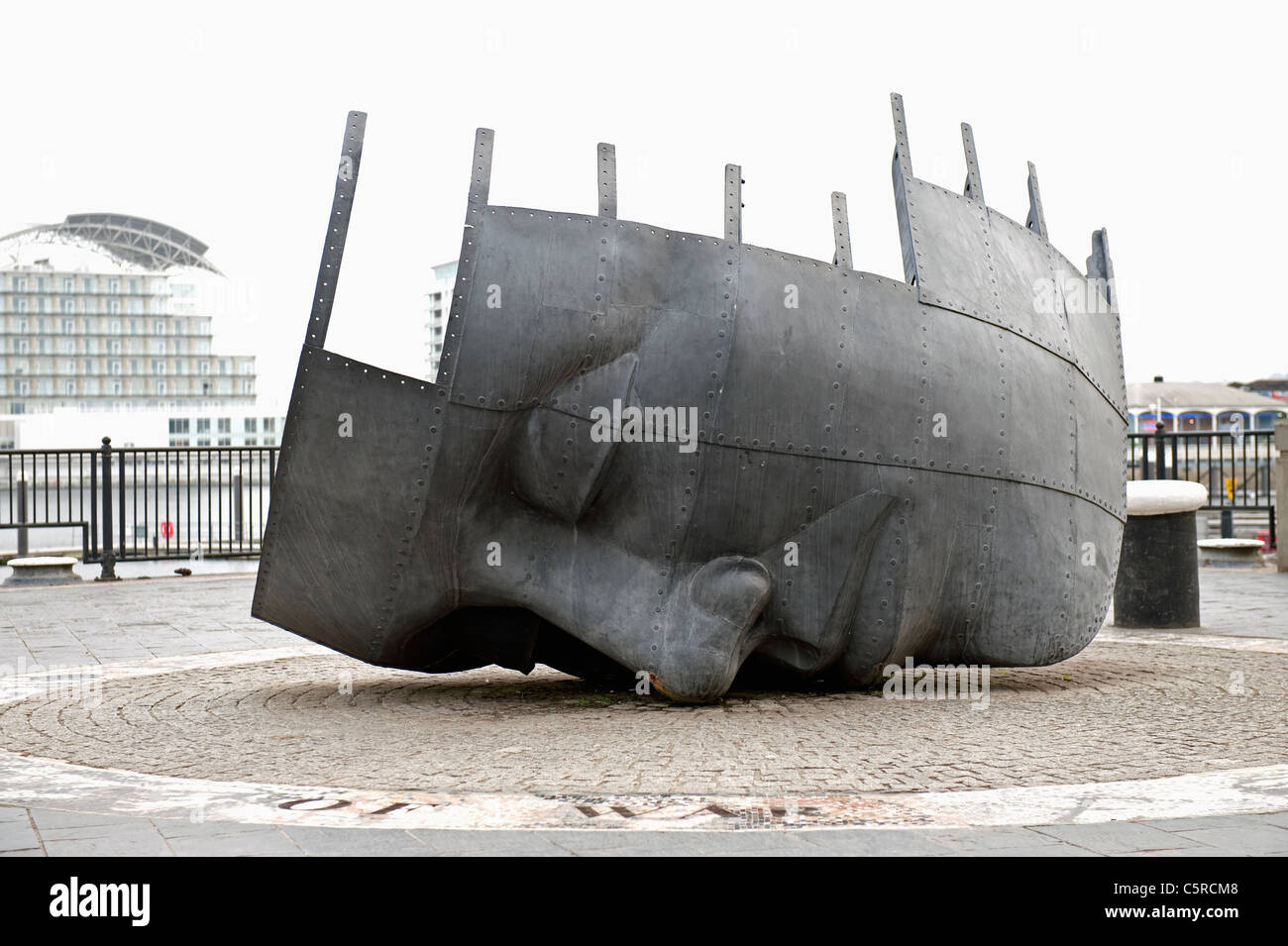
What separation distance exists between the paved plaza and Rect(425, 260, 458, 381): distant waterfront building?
188 centimetres

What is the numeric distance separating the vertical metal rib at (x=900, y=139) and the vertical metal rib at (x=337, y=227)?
3022mm

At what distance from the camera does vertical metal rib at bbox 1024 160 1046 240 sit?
28.2 feet

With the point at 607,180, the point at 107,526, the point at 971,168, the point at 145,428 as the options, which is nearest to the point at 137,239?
the point at 145,428

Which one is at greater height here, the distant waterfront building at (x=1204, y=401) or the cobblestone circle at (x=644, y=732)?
the distant waterfront building at (x=1204, y=401)

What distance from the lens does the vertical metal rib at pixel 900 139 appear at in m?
7.66

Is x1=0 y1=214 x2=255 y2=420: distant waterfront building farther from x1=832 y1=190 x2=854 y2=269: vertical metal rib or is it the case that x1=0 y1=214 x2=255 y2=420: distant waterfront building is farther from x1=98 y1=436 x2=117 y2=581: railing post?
x1=832 y1=190 x2=854 y2=269: vertical metal rib

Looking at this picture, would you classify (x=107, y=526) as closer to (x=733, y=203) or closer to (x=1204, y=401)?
(x=733, y=203)

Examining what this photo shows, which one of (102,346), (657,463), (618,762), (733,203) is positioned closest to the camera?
(618,762)

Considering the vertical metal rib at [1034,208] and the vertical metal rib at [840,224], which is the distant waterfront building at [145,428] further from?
the vertical metal rib at [840,224]

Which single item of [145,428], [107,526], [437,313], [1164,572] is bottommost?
[1164,572]

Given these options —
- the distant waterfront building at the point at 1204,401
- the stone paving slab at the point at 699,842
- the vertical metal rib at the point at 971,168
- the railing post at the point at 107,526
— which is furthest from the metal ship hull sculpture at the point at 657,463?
the distant waterfront building at the point at 1204,401

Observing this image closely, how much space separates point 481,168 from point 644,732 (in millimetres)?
2969

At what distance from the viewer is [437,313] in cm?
702

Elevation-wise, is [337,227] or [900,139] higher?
[900,139]
